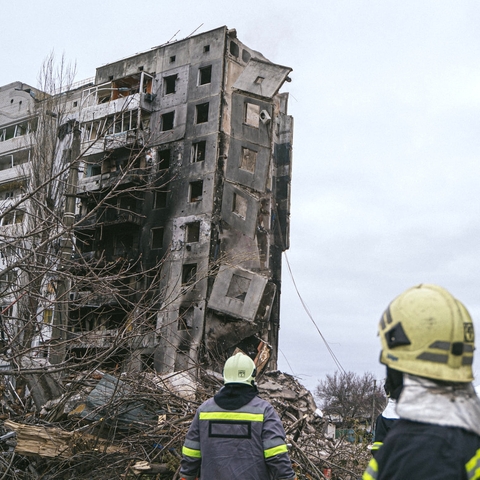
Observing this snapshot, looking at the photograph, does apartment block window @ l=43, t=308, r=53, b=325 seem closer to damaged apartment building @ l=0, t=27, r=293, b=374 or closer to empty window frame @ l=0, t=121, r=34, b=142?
damaged apartment building @ l=0, t=27, r=293, b=374

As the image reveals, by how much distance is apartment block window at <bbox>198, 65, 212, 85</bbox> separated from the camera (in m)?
34.4

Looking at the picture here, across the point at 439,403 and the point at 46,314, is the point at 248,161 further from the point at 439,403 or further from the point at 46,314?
the point at 439,403

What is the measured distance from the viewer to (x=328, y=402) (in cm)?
6134

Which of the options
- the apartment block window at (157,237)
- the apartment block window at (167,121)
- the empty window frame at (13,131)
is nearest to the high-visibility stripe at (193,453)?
the apartment block window at (157,237)

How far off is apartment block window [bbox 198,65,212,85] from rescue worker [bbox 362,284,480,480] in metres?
33.5

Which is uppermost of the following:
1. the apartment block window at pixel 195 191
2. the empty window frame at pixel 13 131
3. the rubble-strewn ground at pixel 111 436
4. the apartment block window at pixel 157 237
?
the empty window frame at pixel 13 131

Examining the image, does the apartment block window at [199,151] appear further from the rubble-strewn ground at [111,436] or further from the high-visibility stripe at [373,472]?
the high-visibility stripe at [373,472]

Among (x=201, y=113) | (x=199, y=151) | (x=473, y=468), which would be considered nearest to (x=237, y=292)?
(x=199, y=151)

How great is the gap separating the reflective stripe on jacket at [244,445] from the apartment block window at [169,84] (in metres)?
32.9

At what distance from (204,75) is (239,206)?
8.03 meters

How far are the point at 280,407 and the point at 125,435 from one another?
4.88 m

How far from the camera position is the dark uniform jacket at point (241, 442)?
4465 mm

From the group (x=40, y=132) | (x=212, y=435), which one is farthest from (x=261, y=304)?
(x=212, y=435)

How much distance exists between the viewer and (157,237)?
3391 cm
